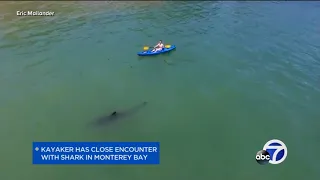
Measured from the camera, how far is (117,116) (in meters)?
21.6

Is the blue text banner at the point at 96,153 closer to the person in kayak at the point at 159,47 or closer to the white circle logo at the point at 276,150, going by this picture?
the white circle logo at the point at 276,150

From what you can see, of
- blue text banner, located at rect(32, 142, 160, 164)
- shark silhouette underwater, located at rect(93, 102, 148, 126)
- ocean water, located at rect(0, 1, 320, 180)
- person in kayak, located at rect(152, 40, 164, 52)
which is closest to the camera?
blue text banner, located at rect(32, 142, 160, 164)

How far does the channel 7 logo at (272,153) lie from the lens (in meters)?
18.4

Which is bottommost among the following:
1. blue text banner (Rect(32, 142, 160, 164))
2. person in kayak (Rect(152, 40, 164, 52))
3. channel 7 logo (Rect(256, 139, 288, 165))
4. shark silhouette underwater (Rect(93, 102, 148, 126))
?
blue text banner (Rect(32, 142, 160, 164))

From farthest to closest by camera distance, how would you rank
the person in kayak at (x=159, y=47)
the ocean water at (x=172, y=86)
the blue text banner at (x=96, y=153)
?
the person in kayak at (x=159, y=47) → the ocean water at (x=172, y=86) → the blue text banner at (x=96, y=153)

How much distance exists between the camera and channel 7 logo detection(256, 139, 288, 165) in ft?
60.4

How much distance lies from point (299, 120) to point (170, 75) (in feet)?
34.8

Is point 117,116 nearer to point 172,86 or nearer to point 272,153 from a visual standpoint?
point 172,86

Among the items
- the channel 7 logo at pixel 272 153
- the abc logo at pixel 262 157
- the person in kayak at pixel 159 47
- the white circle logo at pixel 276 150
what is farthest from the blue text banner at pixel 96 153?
the person in kayak at pixel 159 47

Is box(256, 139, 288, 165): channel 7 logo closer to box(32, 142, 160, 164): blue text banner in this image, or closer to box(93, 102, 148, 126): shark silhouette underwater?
box(32, 142, 160, 164): blue text banner

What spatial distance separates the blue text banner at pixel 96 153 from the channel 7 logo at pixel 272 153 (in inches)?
236

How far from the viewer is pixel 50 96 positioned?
2406 cm

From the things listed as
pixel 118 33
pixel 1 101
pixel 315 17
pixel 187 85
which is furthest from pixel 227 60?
pixel 1 101

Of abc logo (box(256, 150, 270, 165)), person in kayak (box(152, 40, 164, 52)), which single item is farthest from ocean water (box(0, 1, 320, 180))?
person in kayak (box(152, 40, 164, 52))
